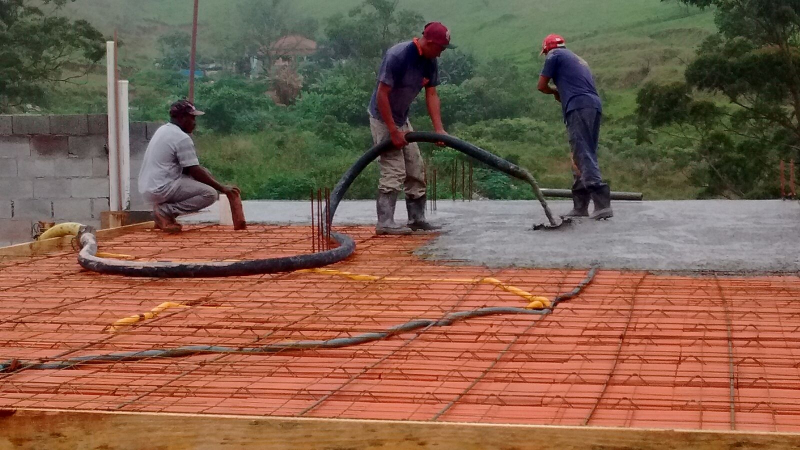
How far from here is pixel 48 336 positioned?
10.2ft

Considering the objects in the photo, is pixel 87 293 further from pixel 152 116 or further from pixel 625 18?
pixel 625 18

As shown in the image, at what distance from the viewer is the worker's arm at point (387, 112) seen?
507 cm

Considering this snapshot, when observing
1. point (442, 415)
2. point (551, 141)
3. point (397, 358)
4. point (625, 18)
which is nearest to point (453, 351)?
point (397, 358)

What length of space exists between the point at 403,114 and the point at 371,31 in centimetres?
1449

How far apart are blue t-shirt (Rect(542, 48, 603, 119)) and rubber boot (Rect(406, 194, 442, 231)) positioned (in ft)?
3.48

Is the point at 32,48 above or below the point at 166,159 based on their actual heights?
above

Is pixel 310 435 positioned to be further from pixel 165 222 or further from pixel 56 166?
pixel 56 166

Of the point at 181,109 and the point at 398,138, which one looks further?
the point at 181,109

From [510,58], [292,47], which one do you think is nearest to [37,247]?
[292,47]

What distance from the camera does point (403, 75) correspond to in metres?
5.16

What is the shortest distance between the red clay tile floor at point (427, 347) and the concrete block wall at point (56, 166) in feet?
8.80

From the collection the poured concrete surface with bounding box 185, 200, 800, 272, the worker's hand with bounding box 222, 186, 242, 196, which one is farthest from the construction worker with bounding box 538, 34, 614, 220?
the worker's hand with bounding box 222, 186, 242, 196

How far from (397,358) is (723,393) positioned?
34.0 inches

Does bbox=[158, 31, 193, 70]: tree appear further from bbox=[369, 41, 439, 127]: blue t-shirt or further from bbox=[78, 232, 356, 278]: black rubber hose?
bbox=[78, 232, 356, 278]: black rubber hose
